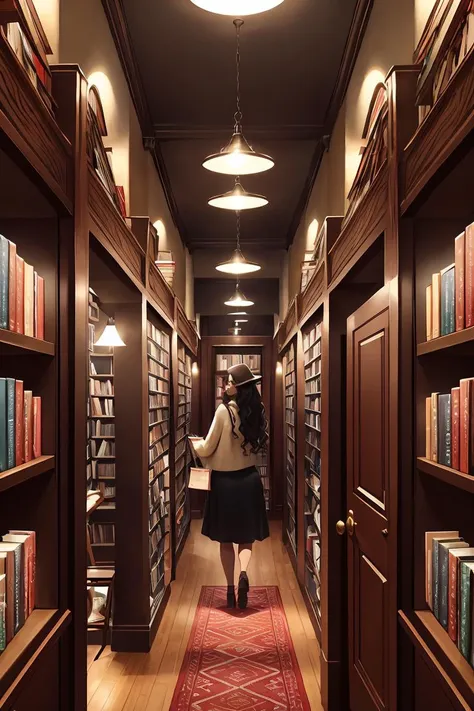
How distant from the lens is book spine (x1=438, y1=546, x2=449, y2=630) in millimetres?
2023

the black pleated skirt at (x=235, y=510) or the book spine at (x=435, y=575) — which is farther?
the black pleated skirt at (x=235, y=510)

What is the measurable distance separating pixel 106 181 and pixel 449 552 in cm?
229

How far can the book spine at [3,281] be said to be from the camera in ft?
6.19

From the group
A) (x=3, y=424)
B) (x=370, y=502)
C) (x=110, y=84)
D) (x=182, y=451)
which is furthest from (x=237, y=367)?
(x=3, y=424)

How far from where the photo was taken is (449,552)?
199 centimetres

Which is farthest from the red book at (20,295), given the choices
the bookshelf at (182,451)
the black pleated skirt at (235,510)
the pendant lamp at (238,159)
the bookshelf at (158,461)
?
the bookshelf at (182,451)

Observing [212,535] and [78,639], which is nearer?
[78,639]

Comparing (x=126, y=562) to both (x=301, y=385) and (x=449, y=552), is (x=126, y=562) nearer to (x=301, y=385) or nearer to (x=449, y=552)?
(x=301, y=385)

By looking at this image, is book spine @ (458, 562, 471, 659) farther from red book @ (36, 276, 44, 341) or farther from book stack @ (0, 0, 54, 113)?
book stack @ (0, 0, 54, 113)

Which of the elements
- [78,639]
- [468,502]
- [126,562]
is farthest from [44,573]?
[126,562]

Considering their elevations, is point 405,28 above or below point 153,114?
below

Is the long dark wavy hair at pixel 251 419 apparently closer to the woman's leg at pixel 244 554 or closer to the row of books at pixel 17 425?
the woman's leg at pixel 244 554

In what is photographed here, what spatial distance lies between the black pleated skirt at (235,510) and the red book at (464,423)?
4336 millimetres

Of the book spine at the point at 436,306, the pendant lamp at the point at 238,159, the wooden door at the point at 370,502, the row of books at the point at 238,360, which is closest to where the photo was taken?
the book spine at the point at 436,306
